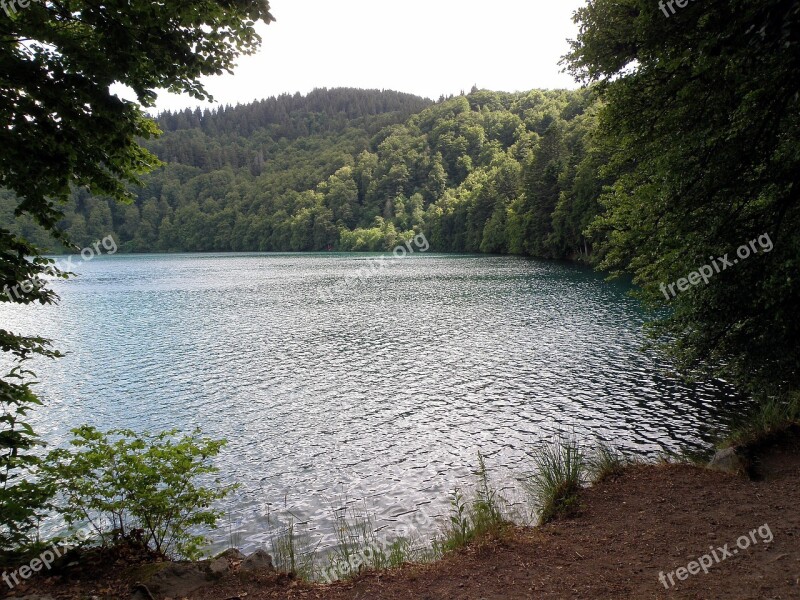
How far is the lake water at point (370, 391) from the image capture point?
14914 mm

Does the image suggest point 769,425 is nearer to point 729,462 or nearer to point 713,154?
point 729,462

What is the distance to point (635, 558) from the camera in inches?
308

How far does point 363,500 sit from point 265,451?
5077mm

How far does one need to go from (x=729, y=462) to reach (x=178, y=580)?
11443 millimetres

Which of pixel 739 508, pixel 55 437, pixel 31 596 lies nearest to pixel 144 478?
pixel 31 596

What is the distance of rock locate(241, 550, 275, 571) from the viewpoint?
8.92m

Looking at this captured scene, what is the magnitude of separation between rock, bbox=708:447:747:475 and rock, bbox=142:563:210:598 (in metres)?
10.8

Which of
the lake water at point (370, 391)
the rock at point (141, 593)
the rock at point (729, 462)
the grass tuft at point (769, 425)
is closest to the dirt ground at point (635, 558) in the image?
the rock at point (729, 462)

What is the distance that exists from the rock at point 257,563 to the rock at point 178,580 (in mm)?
739

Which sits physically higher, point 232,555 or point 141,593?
point 141,593

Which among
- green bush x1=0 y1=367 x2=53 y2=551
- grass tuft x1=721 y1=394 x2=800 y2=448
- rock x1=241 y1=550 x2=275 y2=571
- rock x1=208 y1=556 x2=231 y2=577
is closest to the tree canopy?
grass tuft x1=721 y1=394 x2=800 y2=448

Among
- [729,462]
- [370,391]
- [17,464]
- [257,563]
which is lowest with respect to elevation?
[729,462]

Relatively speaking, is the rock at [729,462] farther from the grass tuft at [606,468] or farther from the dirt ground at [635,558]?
the grass tuft at [606,468]

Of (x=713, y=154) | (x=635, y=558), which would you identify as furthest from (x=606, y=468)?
(x=713, y=154)
